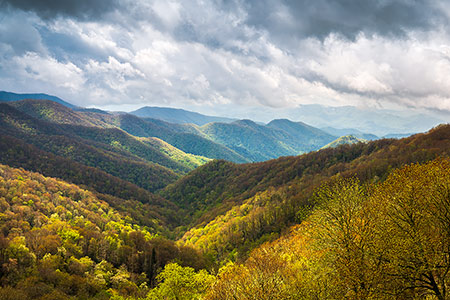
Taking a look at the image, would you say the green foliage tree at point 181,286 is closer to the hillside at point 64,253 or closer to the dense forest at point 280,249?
the dense forest at point 280,249

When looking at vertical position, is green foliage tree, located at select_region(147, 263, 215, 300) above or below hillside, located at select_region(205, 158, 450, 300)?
below

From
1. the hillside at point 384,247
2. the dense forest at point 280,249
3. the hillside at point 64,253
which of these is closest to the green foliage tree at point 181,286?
the dense forest at point 280,249

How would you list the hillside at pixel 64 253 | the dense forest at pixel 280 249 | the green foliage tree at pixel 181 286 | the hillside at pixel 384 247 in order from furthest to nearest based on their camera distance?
1. the hillside at pixel 64 253
2. the green foliage tree at pixel 181 286
3. the dense forest at pixel 280 249
4. the hillside at pixel 384 247

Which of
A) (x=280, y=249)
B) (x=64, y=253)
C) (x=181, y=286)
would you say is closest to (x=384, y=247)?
(x=280, y=249)

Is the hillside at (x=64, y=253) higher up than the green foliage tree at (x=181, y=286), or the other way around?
the green foliage tree at (x=181, y=286)

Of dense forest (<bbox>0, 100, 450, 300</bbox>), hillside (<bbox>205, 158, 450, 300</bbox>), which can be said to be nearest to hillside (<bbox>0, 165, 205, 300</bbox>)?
dense forest (<bbox>0, 100, 450, 300</bbox>)

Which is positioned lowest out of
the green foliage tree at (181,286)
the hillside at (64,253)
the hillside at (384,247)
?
the hillside at (64,253)

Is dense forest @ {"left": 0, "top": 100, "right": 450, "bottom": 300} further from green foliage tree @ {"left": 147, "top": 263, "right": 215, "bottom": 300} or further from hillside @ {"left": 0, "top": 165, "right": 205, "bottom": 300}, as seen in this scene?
hillside @ {"left": 0, "top": 165, "right": 205, "bottom": 300}

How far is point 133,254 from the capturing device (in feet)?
323

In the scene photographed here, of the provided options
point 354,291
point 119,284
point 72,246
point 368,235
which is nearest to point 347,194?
point 368,235

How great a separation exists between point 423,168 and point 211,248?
4781 inches

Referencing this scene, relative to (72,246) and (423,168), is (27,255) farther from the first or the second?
(423,168)

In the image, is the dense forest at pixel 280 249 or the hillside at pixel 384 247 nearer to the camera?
the hillside at pixel 384 247

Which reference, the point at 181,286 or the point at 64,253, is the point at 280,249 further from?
the point at 64,253
